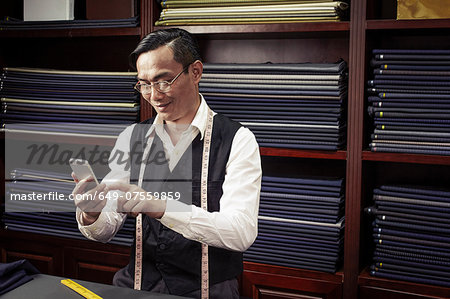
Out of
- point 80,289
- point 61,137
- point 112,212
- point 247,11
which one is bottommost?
point 80,289

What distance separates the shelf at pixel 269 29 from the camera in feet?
7.47

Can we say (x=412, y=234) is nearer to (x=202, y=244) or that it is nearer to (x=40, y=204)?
(x=202, y=244)

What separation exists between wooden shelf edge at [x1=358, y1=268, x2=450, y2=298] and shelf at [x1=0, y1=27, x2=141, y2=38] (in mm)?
1526

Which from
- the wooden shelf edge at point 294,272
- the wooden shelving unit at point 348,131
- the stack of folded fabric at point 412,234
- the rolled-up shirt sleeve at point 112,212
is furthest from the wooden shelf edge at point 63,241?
the stack of folded fabric at point 412,234

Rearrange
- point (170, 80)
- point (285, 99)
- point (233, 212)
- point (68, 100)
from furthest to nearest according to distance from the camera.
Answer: point (68, 100)
point (285, 99)
point (170, 80)
point (233, 212)

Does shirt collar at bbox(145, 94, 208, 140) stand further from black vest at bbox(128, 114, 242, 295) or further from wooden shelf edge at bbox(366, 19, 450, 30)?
wooden shelf edge at bbox(366, 19, 450, 30)

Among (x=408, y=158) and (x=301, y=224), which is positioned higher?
(x=408, y=158)

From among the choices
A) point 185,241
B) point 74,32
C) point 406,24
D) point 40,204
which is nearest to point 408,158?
point 406,24

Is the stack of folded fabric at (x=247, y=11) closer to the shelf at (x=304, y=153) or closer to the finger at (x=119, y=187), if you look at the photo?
the shelf at (x=304, y=153)

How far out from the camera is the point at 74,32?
269 centimetres

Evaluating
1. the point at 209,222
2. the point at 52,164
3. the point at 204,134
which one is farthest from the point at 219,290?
the point at 52,164

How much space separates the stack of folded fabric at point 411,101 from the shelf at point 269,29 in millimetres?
204

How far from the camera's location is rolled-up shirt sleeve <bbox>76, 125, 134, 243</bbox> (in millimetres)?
1800

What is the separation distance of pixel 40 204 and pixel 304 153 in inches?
59.3
